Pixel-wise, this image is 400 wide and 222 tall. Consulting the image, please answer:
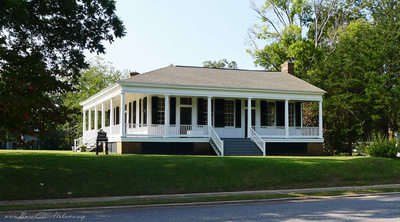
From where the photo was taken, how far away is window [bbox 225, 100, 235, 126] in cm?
3016

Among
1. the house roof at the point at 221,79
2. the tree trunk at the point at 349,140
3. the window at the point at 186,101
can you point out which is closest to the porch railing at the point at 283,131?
the house roof at the point at 221,79

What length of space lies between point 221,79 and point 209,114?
364 cm

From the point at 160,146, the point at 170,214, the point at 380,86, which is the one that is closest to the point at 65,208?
the point at 170,214

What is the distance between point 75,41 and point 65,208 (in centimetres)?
1121

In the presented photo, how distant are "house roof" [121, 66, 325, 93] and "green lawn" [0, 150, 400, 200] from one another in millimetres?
9976

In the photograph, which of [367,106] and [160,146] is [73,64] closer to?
[160,146]

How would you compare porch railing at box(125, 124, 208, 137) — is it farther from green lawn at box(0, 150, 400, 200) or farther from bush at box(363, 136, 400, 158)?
bush at box(363, 136, 400, 158)

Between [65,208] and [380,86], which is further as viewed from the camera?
[380,86]

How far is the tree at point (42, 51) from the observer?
13625mm

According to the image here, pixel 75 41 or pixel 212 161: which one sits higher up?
pixel 75 41

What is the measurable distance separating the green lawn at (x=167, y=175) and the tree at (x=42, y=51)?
1614 mm

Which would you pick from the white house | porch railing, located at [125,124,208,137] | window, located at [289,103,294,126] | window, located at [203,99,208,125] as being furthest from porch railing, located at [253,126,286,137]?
porch railing, located at [125,124,208,137]

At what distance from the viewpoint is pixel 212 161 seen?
18062 millimetres

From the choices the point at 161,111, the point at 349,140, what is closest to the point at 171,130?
the point at 161,111
